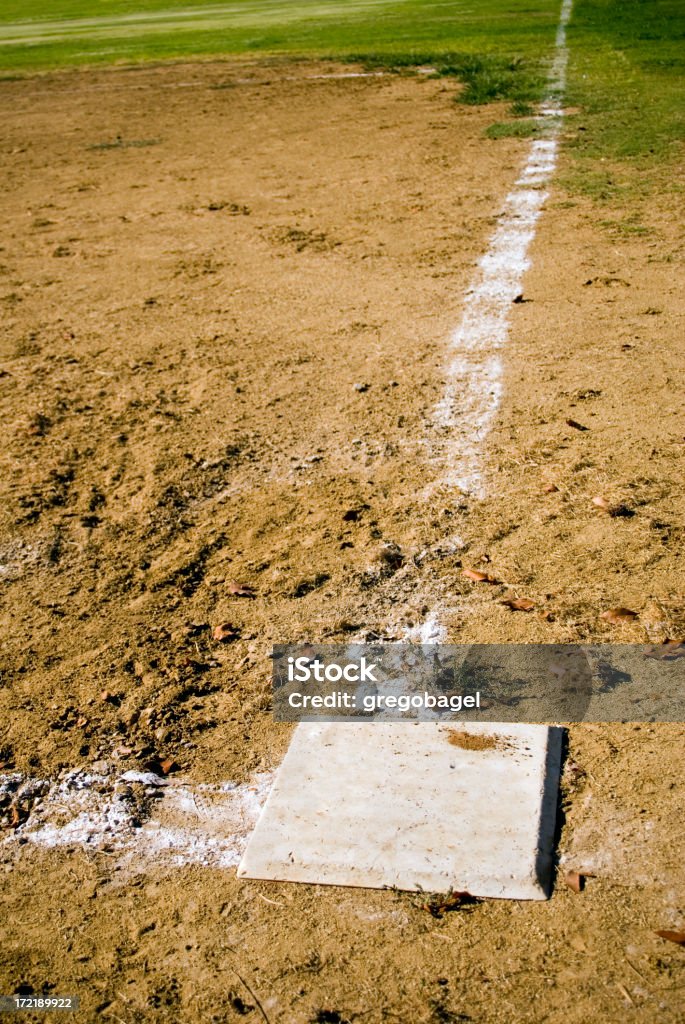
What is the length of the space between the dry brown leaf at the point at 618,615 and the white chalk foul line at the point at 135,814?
4.03ft

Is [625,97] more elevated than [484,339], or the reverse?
[625,97]

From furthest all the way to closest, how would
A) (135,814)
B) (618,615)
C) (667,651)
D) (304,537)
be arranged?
1. (304,537)
2. (618,615)
3. (667,651)
4. (135,814)

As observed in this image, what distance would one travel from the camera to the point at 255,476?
4.72 metres

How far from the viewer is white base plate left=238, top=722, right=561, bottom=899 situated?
267 centimetres

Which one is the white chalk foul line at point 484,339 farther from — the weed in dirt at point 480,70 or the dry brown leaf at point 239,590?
the weed in dirt at point 480,70

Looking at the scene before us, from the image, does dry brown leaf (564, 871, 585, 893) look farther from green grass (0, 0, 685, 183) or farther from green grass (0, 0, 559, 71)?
green grass (0, 0, 559, 71)

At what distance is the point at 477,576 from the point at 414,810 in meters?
1.13

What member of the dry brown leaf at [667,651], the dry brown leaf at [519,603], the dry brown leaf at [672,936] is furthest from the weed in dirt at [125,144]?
the dry brown leaf at [672,936]

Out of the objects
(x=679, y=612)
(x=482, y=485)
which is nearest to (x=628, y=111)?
(x=482, y=485)

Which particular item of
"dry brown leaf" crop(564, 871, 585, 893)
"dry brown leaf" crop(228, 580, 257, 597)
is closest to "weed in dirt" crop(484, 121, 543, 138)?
"dry brown leaf" crop(228, 580, 257, 597)

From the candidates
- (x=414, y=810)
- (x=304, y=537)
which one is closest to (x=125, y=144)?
(x=304, y=537)

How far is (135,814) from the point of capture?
2984 millimetres

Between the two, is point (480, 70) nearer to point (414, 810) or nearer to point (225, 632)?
point (225, 632)

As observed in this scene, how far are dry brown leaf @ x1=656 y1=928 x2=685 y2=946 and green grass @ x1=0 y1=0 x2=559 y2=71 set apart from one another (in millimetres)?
15018
